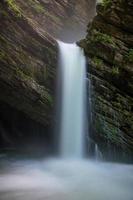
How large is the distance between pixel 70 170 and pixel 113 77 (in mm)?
3724

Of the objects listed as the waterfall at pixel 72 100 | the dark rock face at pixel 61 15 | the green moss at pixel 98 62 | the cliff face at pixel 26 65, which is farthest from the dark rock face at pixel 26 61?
the dark rock face at pixel 61 15

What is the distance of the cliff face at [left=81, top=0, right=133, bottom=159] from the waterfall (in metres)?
0.49

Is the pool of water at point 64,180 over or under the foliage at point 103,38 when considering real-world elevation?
under

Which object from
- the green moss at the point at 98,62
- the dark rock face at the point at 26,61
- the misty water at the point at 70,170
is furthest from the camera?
the dark rock face at the point at 26,61

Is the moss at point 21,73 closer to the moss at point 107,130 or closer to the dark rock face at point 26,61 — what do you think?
the dark rock face at point 26,61

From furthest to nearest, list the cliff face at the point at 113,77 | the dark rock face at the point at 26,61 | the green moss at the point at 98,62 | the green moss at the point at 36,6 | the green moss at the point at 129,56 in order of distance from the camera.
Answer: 1. the green moss at the point at 36,6
2. the dark rock face at the point at 26,61
3. the green moss at the point at 98,62
4. the cliff face at the point at 113,77
5. the green moss at the point at 129,56

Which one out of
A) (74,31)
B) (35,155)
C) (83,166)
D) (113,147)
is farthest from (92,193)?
(74,31)

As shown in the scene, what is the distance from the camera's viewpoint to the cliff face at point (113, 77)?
39.1ft

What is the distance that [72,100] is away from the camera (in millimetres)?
12711

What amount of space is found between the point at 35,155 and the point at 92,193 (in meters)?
5.39

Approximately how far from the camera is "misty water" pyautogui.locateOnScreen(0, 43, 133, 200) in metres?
8.12

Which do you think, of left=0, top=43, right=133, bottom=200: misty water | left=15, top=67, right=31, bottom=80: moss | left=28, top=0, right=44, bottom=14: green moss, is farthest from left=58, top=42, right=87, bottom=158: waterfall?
left=28, top=0, right=44, bottom=14: green moss

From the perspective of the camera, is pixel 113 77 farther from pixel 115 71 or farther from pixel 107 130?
pixel 107 130

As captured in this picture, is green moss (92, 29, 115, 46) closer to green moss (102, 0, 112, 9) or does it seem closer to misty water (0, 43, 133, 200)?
misty water (0, 43, 133, 200)
